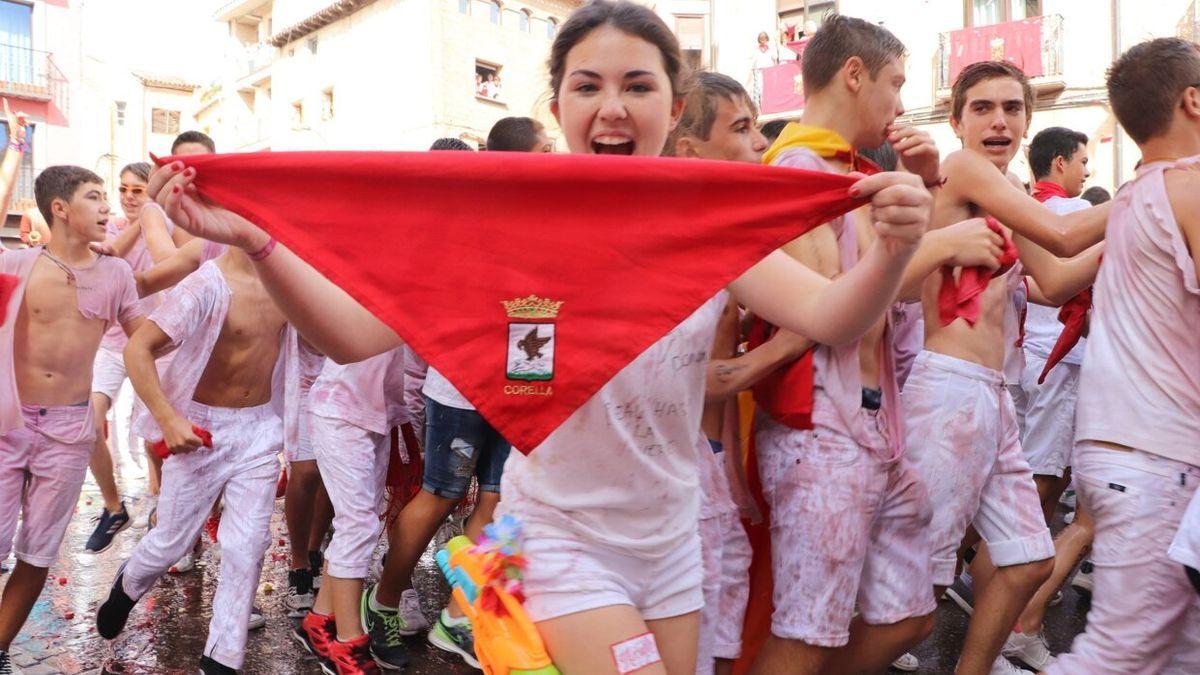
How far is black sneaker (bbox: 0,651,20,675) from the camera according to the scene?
3977mm

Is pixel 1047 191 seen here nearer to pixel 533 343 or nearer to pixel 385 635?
pixel 385 635

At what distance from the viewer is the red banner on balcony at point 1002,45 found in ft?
57.6

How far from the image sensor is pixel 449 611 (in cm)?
439

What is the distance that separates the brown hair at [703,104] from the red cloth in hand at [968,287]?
40.0 inches

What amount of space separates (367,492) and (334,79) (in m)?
29.5

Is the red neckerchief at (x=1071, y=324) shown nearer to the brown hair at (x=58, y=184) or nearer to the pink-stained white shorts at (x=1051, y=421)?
the pink-stained white shorts at (x=1051, y=421)

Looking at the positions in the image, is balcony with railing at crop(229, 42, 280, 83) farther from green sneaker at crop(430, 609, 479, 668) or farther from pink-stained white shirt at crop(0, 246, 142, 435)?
green sneaker at crop(430, 609, 479, 668)

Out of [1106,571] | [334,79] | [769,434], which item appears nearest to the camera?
[1106,571]

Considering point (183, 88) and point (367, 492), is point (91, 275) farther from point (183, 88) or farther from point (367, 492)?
point (183, 88)

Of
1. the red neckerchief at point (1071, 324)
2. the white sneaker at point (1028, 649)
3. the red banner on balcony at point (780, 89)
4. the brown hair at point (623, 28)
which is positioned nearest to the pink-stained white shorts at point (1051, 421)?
the red neckerchief at point (1071, 324)

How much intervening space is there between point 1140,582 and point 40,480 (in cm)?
444

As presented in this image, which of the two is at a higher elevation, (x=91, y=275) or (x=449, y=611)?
(x=91, y=275)

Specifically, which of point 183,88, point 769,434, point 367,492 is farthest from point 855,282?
point 183,88

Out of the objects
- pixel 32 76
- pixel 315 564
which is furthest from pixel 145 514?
pixel 32 76
